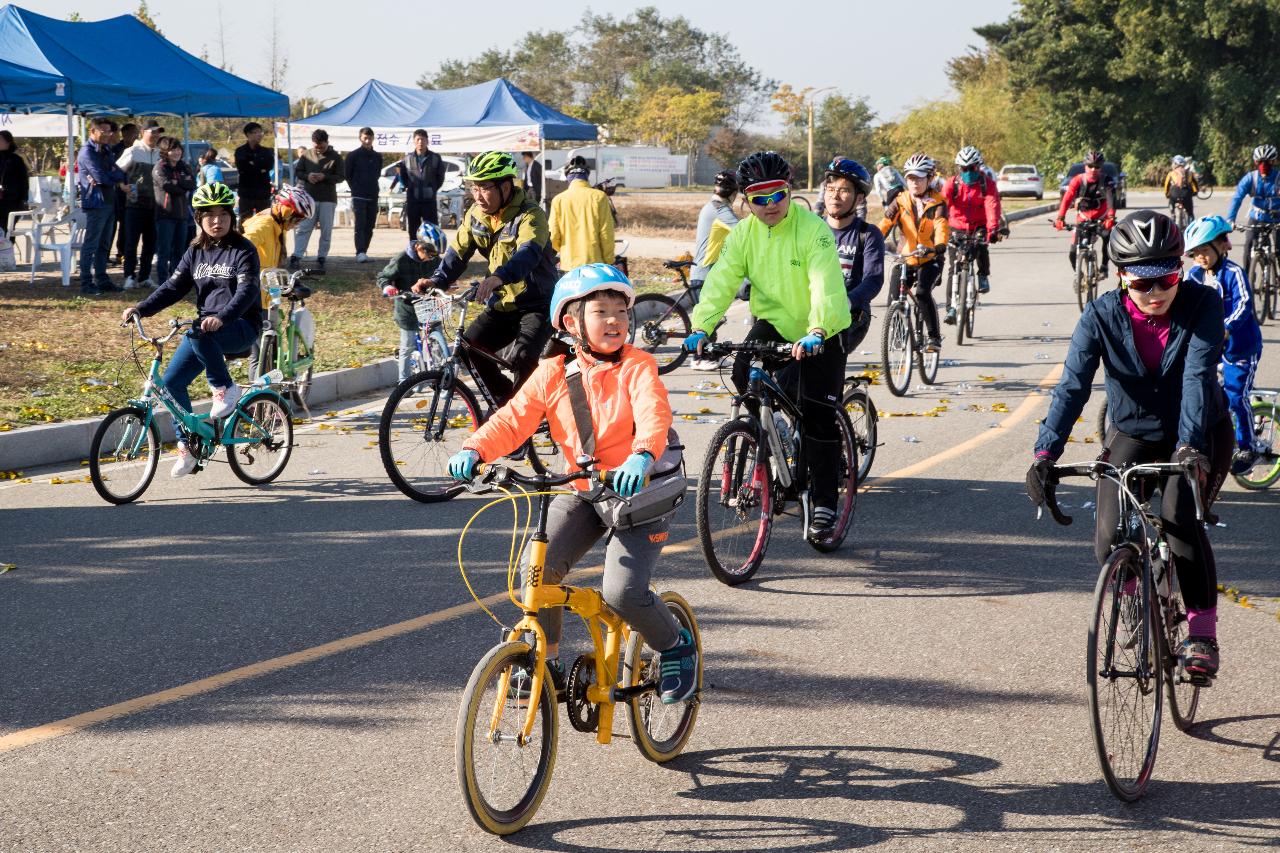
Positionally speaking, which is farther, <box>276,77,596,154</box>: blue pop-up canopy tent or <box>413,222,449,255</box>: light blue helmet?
<box>276,77,596,154</box>: blue pop-up canopy tent

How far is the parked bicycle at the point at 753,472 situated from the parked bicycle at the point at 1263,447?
3224 millimetres

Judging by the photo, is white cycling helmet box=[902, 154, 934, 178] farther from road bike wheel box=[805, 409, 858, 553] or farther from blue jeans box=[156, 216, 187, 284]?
blue jeans box=[156, 216, 187, 284]

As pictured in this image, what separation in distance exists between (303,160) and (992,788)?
2049 centimetres

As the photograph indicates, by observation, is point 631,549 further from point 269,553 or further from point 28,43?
point 28,43

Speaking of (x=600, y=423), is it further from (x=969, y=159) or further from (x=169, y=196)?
(x=169, y=196)

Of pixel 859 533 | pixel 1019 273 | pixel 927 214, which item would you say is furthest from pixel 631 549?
pixel 1019 273

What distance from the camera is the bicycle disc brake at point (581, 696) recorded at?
4562 millimetres

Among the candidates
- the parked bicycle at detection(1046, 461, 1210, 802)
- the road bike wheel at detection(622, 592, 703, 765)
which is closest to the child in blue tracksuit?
the parked bicycle at detection(1046, 461, 1210, 802)

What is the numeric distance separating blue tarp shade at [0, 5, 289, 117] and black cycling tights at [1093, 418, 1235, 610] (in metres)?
17.6

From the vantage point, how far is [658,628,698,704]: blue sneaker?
15.8 ft

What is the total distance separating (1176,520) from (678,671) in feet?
5.72

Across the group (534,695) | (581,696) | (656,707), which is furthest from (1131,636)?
(534,695)

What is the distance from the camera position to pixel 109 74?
68.5 feet

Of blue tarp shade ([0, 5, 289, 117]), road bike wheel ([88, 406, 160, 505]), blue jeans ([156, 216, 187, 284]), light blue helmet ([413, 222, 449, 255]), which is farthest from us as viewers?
blue tarp shade ([0, 5, 289, 117])
